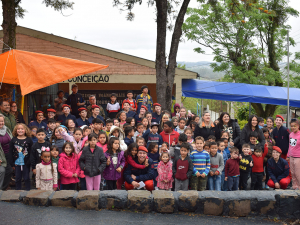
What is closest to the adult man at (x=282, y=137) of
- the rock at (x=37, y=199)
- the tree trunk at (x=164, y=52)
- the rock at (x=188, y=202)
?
the rock at (x=188, y=202)

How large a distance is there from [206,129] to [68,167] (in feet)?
11.1

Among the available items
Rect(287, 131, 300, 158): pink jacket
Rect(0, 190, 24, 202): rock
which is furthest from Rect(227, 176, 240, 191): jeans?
Rect(0, 190, 24, 202): rock

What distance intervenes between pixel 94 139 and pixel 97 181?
32.8 inches

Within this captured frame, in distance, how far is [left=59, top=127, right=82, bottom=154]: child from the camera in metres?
6.33

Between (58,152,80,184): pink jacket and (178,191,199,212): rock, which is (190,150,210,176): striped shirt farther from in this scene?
(58,152,80,184): pink jacket

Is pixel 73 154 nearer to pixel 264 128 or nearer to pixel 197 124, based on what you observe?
pixel 197 124

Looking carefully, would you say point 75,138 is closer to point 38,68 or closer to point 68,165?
point 68,165

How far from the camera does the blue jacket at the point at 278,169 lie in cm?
661

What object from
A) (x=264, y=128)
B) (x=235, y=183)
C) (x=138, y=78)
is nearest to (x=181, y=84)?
(x=138, y=78)

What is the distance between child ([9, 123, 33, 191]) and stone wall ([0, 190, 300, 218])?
1.00 meters

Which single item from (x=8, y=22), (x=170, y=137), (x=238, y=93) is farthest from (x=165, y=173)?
(x=238, y=93)

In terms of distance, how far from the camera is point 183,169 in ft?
18.8

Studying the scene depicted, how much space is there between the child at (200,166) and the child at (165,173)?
1.53 ft

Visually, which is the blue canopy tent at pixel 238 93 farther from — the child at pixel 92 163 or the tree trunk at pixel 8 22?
the child at pixel 92 163
